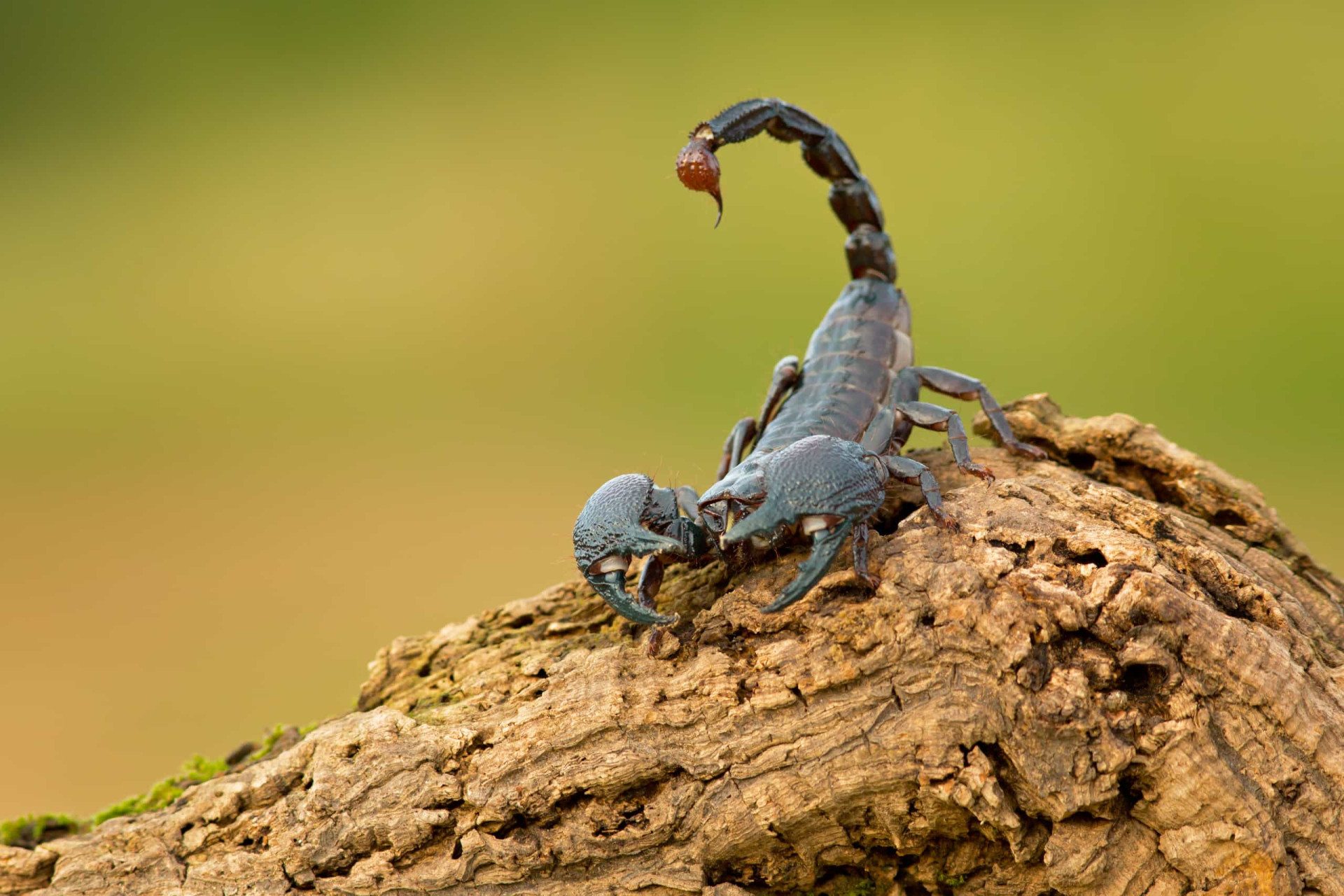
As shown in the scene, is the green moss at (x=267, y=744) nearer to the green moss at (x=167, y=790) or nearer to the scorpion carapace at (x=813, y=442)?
the green moss at (x=167, y=790)

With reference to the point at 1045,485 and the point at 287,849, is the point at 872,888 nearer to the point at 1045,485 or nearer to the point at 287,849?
the point at 1045,485

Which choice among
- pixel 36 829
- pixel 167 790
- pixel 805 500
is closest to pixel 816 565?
pixel 805 500

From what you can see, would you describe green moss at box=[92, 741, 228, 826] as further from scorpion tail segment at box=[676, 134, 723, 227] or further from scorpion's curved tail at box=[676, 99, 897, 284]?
scorpion's curved tail at box=[676, 99, 897, 284]

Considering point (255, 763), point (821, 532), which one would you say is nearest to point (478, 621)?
point (255, 763)

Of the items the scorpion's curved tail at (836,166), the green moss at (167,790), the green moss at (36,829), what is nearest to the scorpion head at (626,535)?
the scorpion's curved tail at (836,166)

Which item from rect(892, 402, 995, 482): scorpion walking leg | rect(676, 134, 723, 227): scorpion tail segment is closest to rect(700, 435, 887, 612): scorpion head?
rect(892, 402, 995, 482): scorpion walking leg
